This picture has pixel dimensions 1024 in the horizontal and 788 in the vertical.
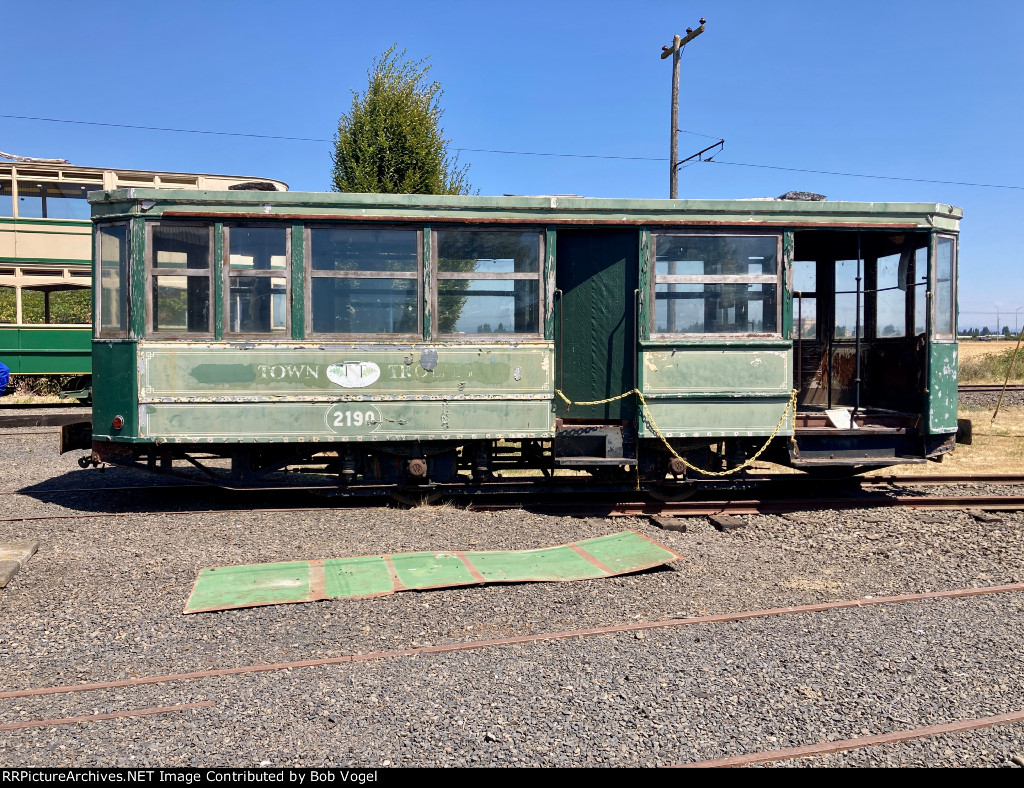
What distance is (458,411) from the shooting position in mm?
7586

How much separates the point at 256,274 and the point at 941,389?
23.0 feet

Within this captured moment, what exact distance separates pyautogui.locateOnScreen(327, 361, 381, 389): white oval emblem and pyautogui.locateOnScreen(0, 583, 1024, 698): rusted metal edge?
3.58 m

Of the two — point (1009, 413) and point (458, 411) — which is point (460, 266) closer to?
point (458, 411)

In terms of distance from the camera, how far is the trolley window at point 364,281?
294 inches

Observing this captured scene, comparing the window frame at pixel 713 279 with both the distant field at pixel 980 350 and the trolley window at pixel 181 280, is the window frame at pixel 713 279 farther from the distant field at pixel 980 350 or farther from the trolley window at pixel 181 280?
the distant field at pixel 980 350

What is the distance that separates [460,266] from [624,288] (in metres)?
1.66

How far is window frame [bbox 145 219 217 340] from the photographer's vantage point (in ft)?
24.1

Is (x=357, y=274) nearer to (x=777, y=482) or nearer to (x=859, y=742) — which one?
(x=777, y=482)

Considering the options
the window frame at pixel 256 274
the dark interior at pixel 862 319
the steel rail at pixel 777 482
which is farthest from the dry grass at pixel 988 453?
the window frame at pixel 256 274

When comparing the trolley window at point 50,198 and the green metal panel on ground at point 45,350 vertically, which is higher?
the trolley window at point 50,198

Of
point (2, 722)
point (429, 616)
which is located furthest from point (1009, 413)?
point (2, 722)

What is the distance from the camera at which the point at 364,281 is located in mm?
7543

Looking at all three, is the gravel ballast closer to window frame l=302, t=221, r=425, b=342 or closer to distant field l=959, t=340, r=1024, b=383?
window frame l=302, t=221, r=425, b=342

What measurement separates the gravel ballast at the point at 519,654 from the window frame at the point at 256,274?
1.81 meters
